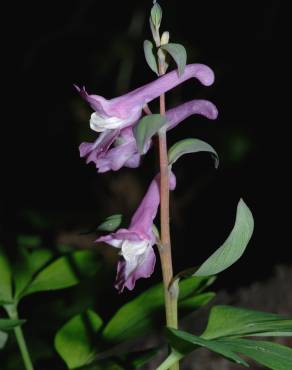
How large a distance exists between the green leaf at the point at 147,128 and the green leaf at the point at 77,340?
61 cm

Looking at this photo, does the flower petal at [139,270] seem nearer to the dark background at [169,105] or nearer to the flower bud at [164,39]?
the flower bud at [164,39]

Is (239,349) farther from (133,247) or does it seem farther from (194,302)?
(194,302)

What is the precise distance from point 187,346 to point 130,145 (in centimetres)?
39

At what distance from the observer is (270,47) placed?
13.4 feet

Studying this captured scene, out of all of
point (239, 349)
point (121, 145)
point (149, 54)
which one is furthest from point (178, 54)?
point (239, 349)

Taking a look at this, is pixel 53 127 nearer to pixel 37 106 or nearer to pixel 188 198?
pixel 37 106

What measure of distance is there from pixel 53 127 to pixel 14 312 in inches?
126

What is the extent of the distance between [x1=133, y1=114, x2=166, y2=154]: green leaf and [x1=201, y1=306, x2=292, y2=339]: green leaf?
40 cm

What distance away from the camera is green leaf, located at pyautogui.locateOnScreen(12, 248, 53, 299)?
1453 mm

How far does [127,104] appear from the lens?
1.05 metres

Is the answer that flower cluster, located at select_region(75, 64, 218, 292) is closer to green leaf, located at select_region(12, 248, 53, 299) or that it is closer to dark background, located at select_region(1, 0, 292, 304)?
green leaf, located at select_region(12, 248, 53, 299)

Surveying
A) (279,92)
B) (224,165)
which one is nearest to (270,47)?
(279,92)

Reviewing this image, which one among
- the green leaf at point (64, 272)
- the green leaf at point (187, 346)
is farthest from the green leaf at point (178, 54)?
the green leaf at point (64, 272)

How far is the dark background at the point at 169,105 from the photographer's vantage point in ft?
13.0
